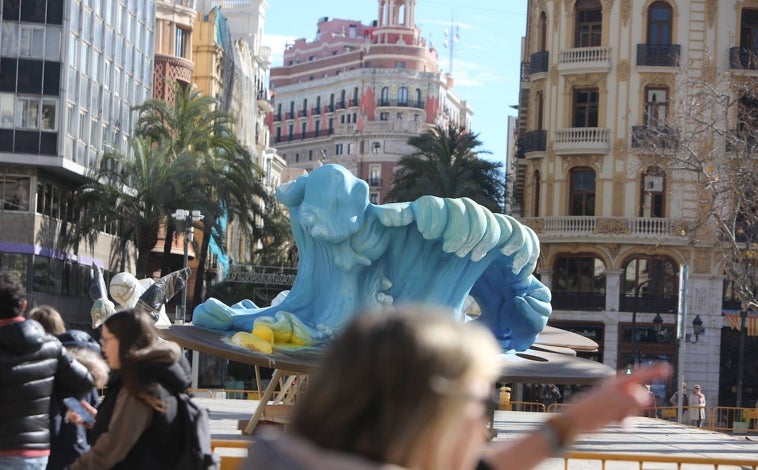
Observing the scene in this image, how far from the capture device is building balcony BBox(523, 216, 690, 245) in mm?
48406

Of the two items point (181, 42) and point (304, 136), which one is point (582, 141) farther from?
point (304, 136)

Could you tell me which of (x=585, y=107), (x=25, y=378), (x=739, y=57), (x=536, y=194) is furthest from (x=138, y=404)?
(x=536, y=194)

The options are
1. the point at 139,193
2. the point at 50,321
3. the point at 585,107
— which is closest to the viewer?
the point at 50,321

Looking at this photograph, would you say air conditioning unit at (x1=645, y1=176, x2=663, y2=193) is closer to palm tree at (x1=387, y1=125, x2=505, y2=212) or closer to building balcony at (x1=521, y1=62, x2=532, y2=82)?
palm tree at (x1=387, y1=125, x2=505, y2=212)

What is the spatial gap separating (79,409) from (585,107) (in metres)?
43.7

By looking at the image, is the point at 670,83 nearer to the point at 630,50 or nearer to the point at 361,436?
the point at 630,50

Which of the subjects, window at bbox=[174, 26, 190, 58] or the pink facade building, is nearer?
window at bbox=[174, 26, 190, 58]

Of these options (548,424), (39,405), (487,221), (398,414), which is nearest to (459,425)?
(398,414)

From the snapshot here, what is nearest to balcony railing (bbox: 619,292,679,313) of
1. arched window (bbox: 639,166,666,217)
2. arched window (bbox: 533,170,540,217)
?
arched window (bbox: 639,166,666,217)

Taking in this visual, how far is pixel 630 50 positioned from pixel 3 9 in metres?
20.5

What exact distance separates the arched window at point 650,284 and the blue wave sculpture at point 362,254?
28.5m

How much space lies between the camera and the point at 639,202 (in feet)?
161

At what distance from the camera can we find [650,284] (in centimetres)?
4934

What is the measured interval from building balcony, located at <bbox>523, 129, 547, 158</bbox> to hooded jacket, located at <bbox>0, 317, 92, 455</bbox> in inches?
1724
